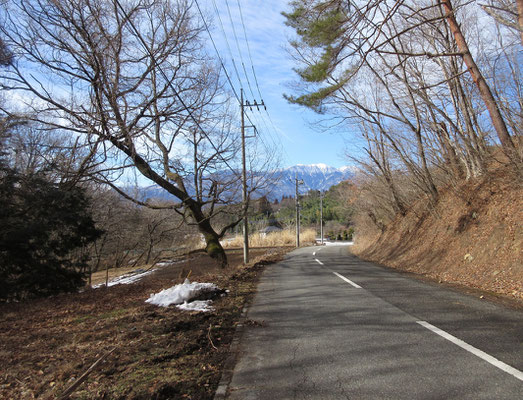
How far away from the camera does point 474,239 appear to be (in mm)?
12695

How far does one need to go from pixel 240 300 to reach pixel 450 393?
17.8 ft

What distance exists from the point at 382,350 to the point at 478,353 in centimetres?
101

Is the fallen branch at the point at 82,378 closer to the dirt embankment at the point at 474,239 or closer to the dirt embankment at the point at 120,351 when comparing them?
the dirt embankment at the point at 120,351

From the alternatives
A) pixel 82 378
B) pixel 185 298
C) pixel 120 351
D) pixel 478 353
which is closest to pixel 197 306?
pixel 185 298

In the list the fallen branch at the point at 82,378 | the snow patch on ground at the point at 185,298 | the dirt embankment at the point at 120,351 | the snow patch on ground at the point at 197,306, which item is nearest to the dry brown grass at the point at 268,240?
the snow patch on ground at the point at 185,298

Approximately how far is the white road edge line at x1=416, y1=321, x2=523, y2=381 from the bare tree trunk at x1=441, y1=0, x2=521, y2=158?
869 centimetres

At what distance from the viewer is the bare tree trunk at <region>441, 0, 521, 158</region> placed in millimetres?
11023

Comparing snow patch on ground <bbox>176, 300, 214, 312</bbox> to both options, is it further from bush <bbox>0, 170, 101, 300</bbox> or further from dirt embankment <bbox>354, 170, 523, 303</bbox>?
bush <bbox>0, 170, 101, 300</bbox>

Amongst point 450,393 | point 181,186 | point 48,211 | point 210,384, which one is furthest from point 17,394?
point 181,186

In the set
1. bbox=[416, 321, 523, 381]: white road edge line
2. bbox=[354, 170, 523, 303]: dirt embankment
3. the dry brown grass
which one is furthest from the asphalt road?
the dry brown grass

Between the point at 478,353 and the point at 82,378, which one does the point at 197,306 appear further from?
the point at 478,353

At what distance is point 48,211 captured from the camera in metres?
11.8

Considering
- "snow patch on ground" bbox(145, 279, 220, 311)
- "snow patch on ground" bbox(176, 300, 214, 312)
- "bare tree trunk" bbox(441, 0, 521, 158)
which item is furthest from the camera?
"bare tree trunk" bbox(441, 0, 521, 158)

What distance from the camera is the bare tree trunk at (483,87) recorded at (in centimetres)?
1102
